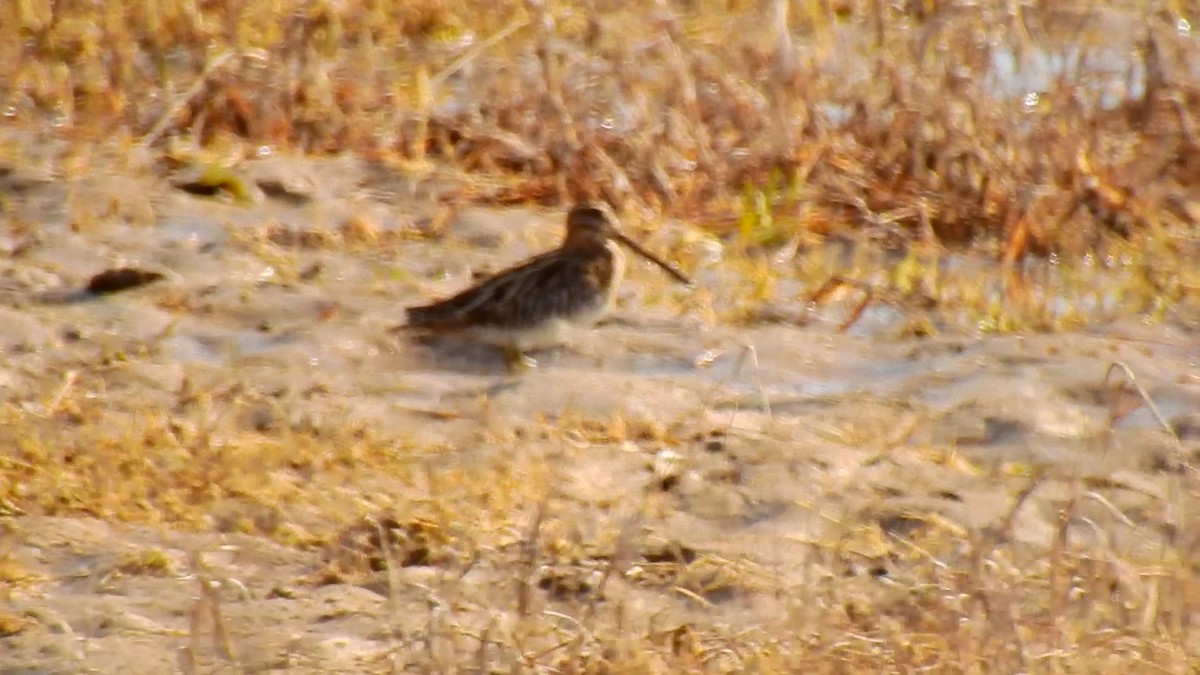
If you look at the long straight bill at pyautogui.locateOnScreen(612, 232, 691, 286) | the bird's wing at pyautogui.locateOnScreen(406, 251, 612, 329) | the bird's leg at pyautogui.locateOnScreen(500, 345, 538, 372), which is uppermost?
the bird's wing at pyautogui.locateOnScreen(406, 251, 612, 329)

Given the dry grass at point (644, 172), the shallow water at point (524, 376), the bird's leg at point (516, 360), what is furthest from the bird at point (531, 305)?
the dry grass at point (644, 172)

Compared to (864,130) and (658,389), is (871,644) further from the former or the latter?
(864,130)

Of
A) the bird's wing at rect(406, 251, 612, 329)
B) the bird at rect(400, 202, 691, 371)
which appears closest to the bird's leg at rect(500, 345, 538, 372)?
the bird at rect(400, 202, 691, 371)

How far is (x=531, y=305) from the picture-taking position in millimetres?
6625

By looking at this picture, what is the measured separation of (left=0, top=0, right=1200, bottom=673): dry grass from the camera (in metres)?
4.88

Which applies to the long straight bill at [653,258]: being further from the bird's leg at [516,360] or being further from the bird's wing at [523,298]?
the bird's leg at [516,360]

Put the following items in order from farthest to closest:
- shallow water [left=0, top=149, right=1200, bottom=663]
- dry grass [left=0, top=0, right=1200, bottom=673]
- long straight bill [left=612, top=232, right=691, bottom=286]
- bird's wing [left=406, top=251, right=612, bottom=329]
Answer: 1. long straight bill [left=612, top=232, right=691, bottom=286]
2. bird's wing [left=406, top=251, right=612, bottom=329]
3. shallow water [left=0, top=149, right=1200, bottom=663]
4. dry grass [left=0, top=0, right=1200, bottom=673]

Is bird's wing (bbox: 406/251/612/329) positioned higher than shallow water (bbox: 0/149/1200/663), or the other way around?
bird's wing (bbox: 406/251/612/329)

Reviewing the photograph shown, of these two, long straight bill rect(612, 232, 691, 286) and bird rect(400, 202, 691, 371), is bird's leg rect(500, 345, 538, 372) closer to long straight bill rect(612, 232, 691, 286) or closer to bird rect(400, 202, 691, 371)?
bird rect(400, 202, 691, 371)

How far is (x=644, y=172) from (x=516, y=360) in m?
1.96

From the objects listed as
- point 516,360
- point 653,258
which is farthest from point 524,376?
point 653,258

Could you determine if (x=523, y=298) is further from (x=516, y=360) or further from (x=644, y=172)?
(x=644, y=172)

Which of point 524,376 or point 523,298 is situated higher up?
point 523,298

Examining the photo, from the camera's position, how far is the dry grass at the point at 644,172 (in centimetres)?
488
